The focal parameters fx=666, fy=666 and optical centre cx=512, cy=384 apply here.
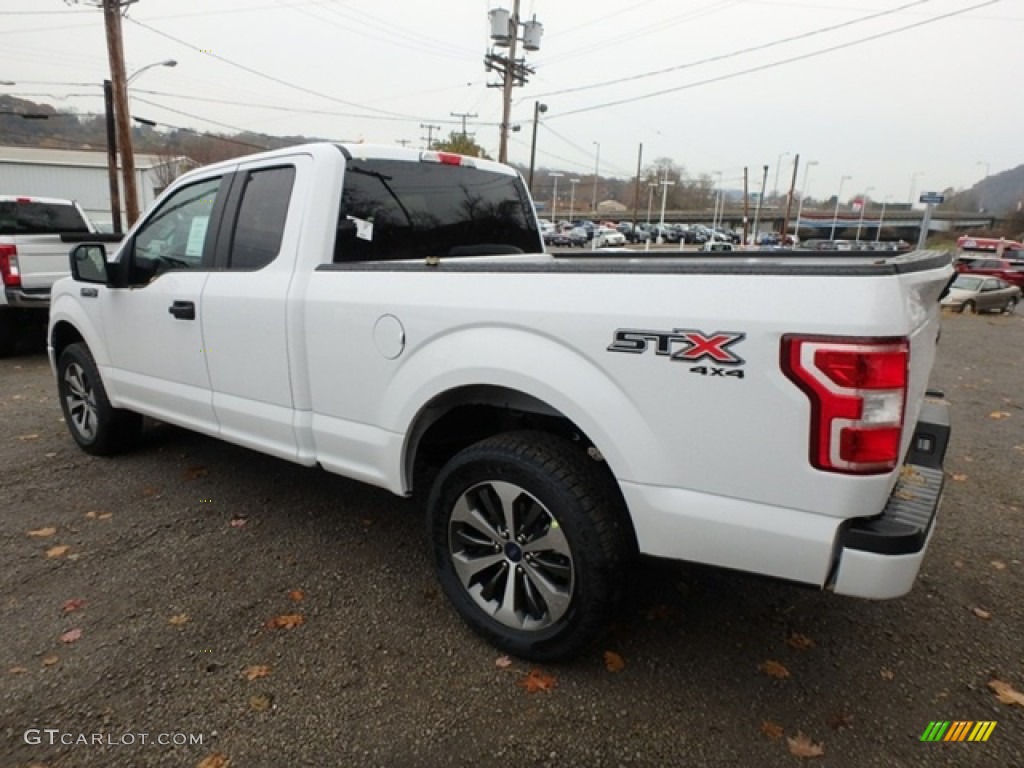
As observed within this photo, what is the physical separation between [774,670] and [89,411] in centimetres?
462

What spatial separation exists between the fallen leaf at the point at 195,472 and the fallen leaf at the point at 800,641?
365 cm

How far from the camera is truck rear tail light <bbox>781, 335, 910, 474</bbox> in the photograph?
1.76m

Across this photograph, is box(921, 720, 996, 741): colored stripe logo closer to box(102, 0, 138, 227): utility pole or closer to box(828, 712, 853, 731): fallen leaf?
box(828, 712, 853, 731): fallen leaf

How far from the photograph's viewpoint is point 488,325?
2.45 m

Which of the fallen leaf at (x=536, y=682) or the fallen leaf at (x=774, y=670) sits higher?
the fallen leaf at (x=774, y=670)

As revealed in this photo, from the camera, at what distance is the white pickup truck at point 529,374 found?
186cm

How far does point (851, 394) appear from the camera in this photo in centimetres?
178

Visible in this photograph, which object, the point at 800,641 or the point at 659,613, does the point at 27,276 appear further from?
the point at 800,641

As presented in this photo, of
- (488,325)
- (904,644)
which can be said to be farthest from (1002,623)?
(488,325)

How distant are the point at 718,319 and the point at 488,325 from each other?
865 millimetres

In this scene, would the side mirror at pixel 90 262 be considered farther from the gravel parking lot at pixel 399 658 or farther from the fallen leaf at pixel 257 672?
the fallen leaf at pixel 257 672

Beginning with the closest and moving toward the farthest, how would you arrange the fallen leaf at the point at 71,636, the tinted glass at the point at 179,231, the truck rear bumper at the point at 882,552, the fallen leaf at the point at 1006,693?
the truck rear bumper at the point at 882,552, the fallen leaf at the point at 1006,693, the fallen leaf at the point at 71,636, the tinted glass at the point at 179,231

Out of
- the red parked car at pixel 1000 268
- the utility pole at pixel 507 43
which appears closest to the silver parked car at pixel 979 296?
the red parked car at pixel 1000 268

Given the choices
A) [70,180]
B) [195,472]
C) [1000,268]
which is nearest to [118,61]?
[195,472]
